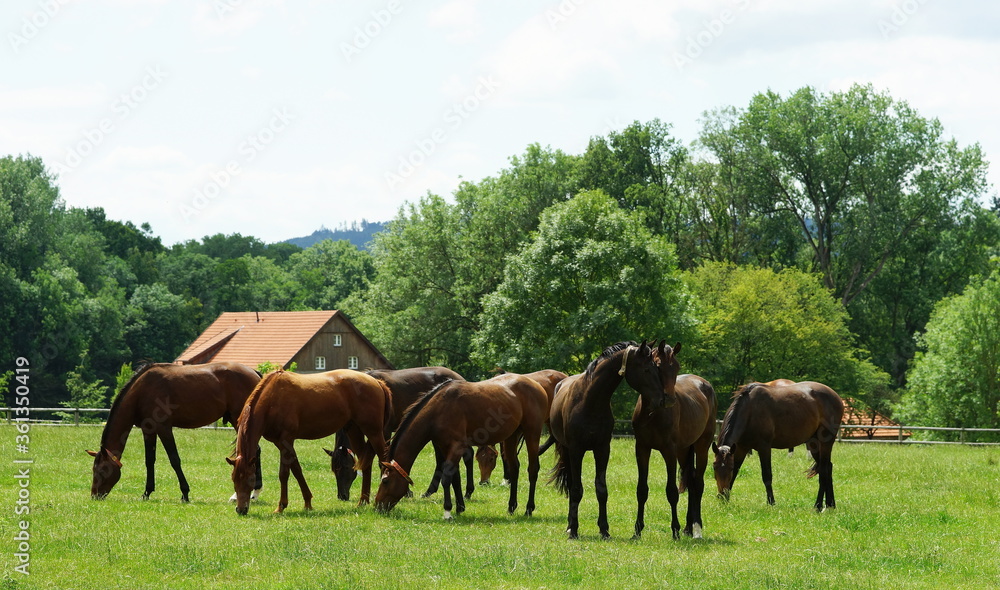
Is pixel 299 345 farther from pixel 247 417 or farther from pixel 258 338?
pixel 247 417

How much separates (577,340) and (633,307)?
276cm

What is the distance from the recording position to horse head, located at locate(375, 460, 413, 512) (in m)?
12.8

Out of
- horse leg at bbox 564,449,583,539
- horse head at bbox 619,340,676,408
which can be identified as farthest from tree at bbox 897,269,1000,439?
horse head at bbox 619,340,676,408

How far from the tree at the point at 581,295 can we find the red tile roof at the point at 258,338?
17.8m

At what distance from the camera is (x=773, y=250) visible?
55.9m

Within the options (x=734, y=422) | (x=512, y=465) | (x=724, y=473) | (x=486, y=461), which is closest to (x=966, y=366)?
(x=734, y=422)

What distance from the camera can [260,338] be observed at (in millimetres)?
58969

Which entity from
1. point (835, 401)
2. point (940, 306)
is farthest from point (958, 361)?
point (835, 401)

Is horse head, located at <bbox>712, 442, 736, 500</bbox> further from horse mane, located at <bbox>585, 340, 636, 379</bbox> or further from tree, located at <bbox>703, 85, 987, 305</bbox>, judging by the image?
tree, located at <bbox>703, 85, 987, 305</bbox>

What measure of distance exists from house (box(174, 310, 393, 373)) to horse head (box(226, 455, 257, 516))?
141 feet

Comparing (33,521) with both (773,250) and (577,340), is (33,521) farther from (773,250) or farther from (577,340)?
(773,250)

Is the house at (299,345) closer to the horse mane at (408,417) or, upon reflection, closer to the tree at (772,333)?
the tree at (772,333)

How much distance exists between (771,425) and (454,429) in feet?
17.7

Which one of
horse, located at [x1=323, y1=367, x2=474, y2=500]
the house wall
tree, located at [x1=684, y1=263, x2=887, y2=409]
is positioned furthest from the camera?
the house wall
